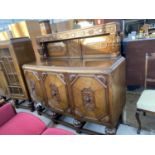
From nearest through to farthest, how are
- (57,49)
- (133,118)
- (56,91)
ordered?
(56,91), (133,118), (57,49)

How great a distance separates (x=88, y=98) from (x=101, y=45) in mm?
722

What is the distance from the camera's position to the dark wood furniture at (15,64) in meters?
2.17

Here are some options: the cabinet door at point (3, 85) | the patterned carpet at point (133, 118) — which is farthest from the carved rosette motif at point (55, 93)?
the cabinet door at point (3, 85)

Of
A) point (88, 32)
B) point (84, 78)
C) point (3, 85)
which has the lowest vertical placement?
point (3, 85)

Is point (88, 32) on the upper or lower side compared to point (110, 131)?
upper

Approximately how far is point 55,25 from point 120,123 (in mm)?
2383

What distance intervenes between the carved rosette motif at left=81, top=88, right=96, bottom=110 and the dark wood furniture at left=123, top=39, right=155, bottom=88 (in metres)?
1.22

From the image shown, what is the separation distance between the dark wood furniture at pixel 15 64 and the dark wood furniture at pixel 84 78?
299 millimetres

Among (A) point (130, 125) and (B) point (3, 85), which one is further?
(B) point (3, 85)

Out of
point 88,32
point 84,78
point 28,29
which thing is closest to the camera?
point 84,78

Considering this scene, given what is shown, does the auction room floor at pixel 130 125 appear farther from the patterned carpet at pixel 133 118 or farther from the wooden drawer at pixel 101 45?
the wooden drawer at pixel 101 45

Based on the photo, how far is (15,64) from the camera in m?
2.23

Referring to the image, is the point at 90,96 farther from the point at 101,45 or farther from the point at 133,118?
the point at 133,118

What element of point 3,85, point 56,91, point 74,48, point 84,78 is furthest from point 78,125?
point 3,85
